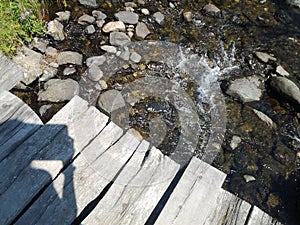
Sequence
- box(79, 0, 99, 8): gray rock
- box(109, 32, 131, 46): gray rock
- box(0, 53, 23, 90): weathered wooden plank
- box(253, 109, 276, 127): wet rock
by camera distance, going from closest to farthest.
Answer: box(0, 53, 23, 90): weathered wooden plank, box(253, 109, 276, 127): wet rock, box(109, 32, 131, 46): gray rock, box(79, 0, 99, 8): gray rock

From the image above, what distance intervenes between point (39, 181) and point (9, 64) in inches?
57.2

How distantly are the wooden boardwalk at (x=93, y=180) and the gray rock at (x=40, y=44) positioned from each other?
150cm

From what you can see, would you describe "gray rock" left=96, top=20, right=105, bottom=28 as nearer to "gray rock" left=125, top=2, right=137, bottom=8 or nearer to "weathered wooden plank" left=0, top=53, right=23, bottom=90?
"gray rock" left=125, top=2, right=137, bottom=8

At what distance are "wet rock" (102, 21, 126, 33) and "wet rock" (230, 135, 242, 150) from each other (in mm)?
2267

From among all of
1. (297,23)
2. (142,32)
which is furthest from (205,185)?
(297,23)

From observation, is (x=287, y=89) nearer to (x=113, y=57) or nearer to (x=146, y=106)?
(x=146, y=106)

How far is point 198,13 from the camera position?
5730 mm

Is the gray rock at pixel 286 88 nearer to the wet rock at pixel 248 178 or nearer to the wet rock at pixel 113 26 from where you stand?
the wet rock at pixel 248 178

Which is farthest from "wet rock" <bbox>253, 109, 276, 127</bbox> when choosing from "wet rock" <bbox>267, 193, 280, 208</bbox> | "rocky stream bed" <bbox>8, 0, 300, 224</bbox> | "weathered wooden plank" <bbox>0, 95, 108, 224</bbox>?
"weathered wooden plank" <bbox>0, 95, 108, 224</bbox>

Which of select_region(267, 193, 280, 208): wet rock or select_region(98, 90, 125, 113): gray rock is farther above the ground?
select_region(98, 90, 125, 113): gray rock

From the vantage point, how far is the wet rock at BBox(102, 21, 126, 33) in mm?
5145

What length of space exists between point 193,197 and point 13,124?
170 cm

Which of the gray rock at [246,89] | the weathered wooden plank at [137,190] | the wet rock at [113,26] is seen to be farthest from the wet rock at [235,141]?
the wet rock at [113,26]

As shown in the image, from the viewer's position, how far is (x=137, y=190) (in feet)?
9.51
